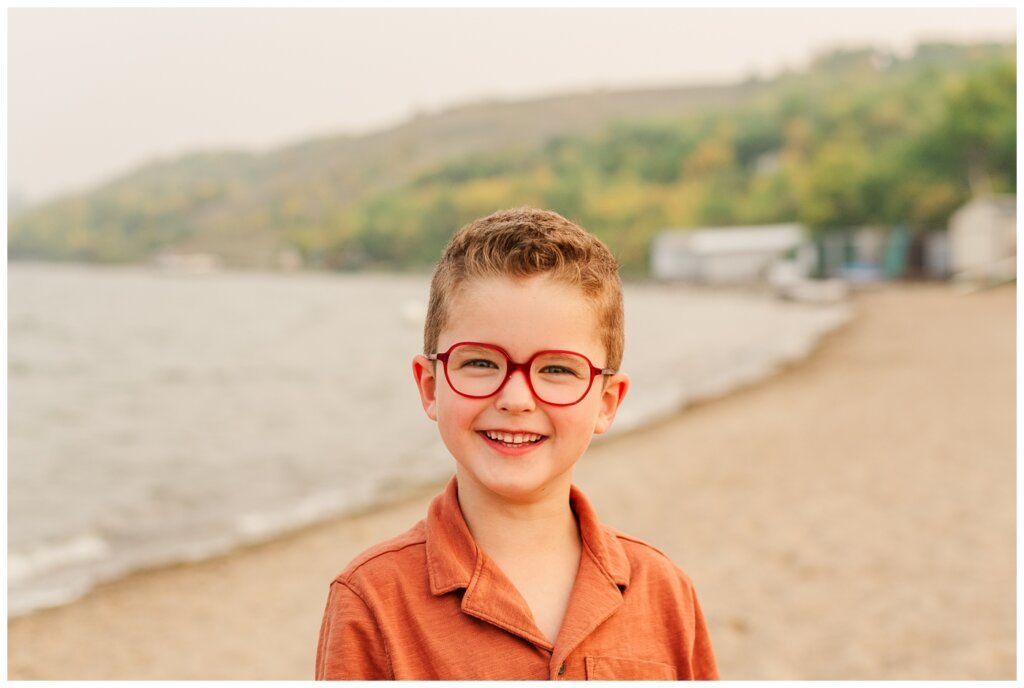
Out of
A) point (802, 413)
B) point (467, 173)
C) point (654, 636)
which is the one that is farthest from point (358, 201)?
point (654, 636)

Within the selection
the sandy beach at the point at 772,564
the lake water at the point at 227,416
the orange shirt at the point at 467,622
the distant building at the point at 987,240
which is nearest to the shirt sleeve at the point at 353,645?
the orange shirt at the point at 467,622

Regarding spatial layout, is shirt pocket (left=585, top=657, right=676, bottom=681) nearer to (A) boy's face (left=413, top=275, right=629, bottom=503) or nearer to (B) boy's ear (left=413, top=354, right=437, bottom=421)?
(A) boy's face (left=413, top=275, right=629, bottom=503)

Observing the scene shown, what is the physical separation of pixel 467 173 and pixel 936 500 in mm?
79825

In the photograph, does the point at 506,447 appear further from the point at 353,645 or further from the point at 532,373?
the point at 353,645

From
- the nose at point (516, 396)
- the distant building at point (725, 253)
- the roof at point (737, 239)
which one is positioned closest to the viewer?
the nose at point (516, 396)

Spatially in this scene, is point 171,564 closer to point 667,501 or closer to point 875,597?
point 667,501

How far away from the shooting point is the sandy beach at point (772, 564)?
17.5 ft

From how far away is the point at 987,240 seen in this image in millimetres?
34875

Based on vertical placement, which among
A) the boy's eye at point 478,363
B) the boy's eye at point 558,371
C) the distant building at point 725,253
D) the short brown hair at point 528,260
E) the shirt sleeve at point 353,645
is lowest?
the distant building at point 725,253

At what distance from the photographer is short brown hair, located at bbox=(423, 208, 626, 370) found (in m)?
1.38

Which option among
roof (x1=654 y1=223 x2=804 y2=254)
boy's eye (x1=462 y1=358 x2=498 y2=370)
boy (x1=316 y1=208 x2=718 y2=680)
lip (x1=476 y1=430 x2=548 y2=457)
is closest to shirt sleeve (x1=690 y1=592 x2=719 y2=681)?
boy (x1=316 y1=208 x2=718 y2=680)

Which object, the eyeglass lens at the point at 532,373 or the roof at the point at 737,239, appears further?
the roof at the point at 737,239

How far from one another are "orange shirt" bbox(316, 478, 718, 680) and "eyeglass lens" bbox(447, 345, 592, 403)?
217 millimetres

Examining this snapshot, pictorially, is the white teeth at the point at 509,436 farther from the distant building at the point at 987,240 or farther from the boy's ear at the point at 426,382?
the distant building at the point at 987,240
